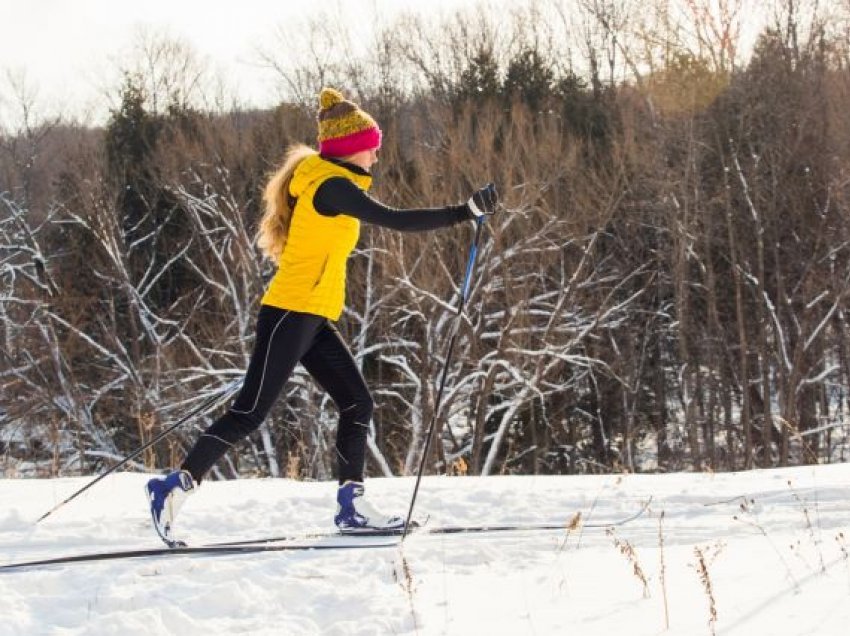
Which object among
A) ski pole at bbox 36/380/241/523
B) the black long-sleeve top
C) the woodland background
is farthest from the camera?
the woodland background

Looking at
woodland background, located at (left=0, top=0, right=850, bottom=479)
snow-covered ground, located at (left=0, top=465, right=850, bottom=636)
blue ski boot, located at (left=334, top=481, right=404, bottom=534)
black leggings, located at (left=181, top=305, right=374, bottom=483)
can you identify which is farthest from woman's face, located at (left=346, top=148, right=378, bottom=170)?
woodland background, located at (left=0, top=0, right=850, bottom=479)

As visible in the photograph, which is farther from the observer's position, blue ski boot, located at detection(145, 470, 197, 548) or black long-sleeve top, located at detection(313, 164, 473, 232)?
blue ski boot, located at detection(145, 470, 197, 548)

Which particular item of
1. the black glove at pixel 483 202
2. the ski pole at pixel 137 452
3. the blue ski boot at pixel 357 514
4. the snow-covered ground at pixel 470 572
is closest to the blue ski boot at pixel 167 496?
the snow-covered ground at pixel 470 572

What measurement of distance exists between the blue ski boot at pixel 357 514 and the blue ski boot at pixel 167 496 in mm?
729

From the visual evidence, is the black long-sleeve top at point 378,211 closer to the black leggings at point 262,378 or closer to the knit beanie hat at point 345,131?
the knit beanie hat at point 345,131

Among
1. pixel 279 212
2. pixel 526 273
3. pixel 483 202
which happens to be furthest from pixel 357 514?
pixel 526 273

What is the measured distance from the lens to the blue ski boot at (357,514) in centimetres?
470

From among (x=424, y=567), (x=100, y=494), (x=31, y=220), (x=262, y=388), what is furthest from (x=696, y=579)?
(x=31, y=220)

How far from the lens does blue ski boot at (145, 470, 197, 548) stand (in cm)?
433

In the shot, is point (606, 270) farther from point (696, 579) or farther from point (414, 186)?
point (696, 579)

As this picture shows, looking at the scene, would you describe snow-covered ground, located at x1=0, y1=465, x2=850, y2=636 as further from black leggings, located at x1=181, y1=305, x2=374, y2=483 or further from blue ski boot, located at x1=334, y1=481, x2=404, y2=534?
black leggings, located at x1=181, y1=305, x2=374, y2=483

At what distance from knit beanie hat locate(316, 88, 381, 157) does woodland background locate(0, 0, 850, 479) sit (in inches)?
508

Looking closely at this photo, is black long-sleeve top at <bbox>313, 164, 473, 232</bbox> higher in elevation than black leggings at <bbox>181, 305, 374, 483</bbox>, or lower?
higher

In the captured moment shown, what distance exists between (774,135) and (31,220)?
23.3 m
